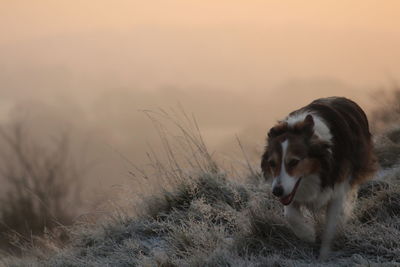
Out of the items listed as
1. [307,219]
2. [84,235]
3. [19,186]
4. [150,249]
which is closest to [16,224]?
[19,186]

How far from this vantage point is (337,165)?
502 cm

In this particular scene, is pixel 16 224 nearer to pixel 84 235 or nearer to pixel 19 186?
pixel 19 186

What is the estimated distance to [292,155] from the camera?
15.1ft

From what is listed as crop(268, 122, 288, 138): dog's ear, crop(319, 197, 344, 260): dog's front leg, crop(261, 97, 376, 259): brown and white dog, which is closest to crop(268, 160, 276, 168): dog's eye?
crop(261, 97, 376, 259): brown and white dog

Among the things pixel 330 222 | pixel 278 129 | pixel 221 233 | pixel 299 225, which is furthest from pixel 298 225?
pixel 278 129

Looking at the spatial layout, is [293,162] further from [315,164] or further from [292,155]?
[315,164]

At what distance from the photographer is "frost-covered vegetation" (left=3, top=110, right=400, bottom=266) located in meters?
4.60

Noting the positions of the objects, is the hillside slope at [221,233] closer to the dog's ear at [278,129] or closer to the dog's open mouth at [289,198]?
the dog's open mouth at [289,198]

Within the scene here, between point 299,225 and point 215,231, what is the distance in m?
0.70

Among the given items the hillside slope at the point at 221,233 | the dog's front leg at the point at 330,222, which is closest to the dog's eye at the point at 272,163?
the hillside slope at the point at 221,233

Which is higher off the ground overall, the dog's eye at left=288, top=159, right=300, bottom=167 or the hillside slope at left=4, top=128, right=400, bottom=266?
the dog's eye at left=288, top=159, right=300, bottom=167

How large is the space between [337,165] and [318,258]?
2.73 feet

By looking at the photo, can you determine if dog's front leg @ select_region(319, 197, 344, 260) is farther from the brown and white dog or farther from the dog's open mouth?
the dog's open mouth

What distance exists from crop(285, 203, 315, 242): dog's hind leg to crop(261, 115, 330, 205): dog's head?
0.24 metres
